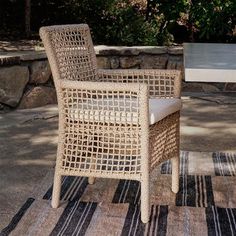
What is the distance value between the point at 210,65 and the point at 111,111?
48cm

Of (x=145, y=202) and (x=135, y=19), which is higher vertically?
(x=135, y=19)

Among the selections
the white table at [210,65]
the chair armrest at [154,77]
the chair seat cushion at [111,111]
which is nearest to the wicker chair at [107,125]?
the chair seat cushion at [111,111]

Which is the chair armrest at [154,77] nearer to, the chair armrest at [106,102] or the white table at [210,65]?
the white table at [210,65]

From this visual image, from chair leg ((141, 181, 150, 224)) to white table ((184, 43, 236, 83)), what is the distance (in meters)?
0.52

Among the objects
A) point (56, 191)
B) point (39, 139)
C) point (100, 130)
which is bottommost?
point (39, 139)

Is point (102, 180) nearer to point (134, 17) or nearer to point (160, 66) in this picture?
point (160, 66)

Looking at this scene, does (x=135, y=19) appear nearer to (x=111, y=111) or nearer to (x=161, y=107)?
(x=161, y=107)

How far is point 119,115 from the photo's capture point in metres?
2.31

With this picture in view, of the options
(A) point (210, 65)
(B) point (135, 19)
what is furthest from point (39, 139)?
(B) point (135, 19)

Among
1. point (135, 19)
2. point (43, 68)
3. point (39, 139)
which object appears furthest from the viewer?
point (135, 19)

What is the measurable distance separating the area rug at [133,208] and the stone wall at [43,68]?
5.41 ft

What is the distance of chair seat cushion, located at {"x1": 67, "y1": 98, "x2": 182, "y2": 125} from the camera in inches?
90.8

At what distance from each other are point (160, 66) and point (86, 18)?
3.74ft

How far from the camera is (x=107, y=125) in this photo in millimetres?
2357
